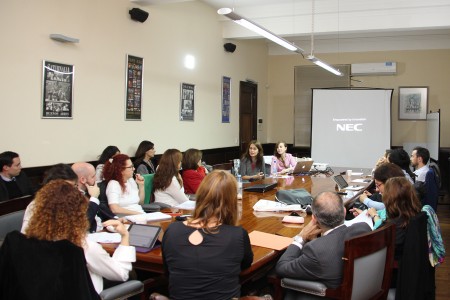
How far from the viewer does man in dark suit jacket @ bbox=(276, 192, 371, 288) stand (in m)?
2.23

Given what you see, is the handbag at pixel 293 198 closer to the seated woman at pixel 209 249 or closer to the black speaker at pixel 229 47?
the seated woman at pixel 209 249

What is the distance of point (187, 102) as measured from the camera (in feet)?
24.3

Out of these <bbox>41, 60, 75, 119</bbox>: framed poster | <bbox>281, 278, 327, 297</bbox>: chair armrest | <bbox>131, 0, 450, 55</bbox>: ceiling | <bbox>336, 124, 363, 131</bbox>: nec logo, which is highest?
<bbox>131, 0, 450, 55</bbox>: ceiling

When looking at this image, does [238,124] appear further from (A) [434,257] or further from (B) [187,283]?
(B) [187,283]

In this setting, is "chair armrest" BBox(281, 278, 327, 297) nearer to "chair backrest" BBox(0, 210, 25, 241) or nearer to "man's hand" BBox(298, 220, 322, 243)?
"man's hand" BBox(298, 220, 322, 243)

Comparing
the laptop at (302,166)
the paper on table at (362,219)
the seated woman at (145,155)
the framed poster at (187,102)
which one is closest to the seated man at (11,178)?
the seated woman at (145,155)

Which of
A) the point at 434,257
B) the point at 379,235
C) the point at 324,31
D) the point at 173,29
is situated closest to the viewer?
the point at 379,235

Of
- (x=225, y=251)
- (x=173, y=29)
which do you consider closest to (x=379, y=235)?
(x=225, y=251)

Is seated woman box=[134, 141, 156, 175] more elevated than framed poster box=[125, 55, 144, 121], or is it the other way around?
framed poster box=[125, 55, 144, 121]

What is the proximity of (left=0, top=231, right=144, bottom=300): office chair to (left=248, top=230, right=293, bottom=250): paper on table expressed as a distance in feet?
3.90

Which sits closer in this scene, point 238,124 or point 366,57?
point 238,124

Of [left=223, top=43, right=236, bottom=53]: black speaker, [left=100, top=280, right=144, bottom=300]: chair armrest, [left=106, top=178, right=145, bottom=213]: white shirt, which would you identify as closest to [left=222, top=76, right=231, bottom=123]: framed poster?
[left=223, top=43, right=236, bottom=53]: black speaker

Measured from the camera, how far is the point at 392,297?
267 centimetres

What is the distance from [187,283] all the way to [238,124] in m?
7.40
